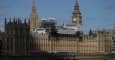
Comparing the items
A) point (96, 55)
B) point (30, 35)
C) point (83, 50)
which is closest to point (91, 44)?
point (83, 50)

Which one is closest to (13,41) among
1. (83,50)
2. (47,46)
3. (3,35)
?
(3,35)

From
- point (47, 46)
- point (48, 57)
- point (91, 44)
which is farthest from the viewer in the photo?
point (91, 44)

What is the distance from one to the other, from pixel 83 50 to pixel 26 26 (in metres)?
→ 34.5

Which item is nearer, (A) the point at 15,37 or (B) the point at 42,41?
(A) the point at 15,37

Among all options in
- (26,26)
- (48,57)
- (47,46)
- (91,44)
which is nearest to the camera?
(48,57)

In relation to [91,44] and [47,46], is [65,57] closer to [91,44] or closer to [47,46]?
[47,46]

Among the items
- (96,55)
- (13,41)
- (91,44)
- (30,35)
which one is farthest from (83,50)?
(13,41)

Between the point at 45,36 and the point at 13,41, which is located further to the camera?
the point at 45,36

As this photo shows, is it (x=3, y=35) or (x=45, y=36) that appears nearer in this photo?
(x=3, y=35)

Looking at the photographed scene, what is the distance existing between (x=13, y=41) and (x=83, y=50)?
4116 centimetres

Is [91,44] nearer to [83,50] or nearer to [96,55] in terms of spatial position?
[83,50]

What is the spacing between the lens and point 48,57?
152 meters

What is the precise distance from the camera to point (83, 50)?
193m

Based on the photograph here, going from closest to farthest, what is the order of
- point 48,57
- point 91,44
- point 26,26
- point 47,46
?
point 48,57 < point 26,26 < point 47,46 < point 91,44
